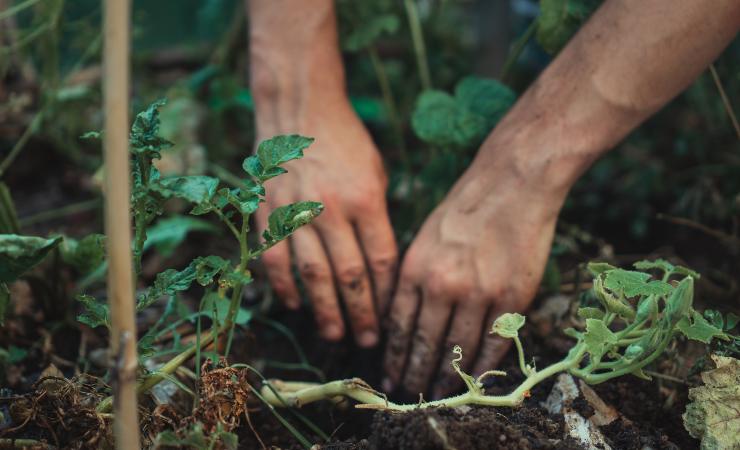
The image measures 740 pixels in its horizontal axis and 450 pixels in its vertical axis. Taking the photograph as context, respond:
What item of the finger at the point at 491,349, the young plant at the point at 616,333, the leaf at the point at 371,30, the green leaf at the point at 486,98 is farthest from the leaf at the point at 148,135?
the leaf at the point at 371,30

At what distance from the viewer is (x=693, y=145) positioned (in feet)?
6.32

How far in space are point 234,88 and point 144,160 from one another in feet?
3.83

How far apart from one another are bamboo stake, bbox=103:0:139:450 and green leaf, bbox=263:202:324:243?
0.25 meters

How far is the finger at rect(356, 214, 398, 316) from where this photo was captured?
1.27 meters

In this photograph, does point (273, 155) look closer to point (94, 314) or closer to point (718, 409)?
point (94, 314)

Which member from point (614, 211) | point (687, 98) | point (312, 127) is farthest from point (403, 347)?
point (687, 98)

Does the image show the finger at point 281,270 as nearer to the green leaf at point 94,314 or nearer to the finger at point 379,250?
the finger at point 379,250

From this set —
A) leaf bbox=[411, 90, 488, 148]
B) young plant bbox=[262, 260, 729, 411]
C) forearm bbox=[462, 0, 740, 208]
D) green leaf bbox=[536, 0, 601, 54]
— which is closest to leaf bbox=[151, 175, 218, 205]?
young plant bbox=[262, 260, 729, 411]

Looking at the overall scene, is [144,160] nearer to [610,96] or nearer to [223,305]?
[223,305]

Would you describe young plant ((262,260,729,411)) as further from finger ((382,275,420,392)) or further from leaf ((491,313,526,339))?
finger ((382,275,420,392))

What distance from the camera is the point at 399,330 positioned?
1.24 meters

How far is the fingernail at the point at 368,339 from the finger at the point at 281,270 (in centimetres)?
14

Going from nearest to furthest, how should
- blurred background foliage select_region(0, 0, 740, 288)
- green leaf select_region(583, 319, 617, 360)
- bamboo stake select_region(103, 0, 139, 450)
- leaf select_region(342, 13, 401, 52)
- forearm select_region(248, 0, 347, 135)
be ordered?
bamboo stake select_region(103, 0, 139, 450), green leaf select_region(583, 319, 617, 360), forearm select_region(248, 0, 347, 135), leaf select_region(342, 13, 401, 52), blurred background foliage select_region(0, 0, 740, 288)

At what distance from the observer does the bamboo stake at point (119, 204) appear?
1.99ft
